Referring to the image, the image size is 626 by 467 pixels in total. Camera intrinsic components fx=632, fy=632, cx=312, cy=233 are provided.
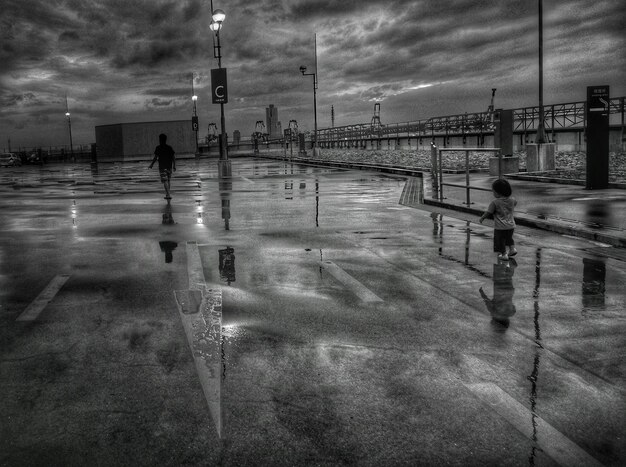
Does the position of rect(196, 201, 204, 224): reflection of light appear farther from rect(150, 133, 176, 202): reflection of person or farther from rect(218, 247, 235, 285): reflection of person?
rect(218, 247, 235, 285): reflection of person

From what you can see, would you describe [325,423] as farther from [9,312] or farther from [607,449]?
[9,312]

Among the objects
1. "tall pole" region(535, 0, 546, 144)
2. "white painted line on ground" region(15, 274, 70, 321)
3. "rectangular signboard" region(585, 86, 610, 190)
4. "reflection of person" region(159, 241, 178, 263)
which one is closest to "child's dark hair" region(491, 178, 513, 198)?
"reflection of person" region(159, 241, 178, 263)

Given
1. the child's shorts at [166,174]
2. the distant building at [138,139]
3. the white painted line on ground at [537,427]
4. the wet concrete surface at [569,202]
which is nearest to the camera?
the white painted line on ground at [537,427]

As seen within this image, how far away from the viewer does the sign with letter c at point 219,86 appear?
28.9 m

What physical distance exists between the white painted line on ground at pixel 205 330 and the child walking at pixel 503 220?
3.71 meters

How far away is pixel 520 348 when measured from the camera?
4746mm

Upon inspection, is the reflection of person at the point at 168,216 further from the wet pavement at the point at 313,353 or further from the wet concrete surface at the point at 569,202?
the wet concrete surface at the point at 569,202

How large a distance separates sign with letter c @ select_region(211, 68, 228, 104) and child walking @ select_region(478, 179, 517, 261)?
72.9ft

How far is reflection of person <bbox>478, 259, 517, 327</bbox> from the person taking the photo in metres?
5.68

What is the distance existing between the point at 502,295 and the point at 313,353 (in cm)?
263

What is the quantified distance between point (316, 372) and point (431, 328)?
55.7 inches

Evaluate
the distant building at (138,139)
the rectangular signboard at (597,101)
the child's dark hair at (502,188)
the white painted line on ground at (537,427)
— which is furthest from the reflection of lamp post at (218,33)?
the distant building at (138,139)

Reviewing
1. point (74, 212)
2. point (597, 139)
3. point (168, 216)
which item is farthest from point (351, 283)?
point (597, 139)

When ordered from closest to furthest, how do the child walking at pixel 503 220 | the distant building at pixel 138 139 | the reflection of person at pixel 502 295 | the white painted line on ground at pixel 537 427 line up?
1. the white painted line on ground at pixel 537 427
2. the reflection of person at pixel 502 295
3. the child walking at pixel 503 220
4. the distant building at pixel 138 139
